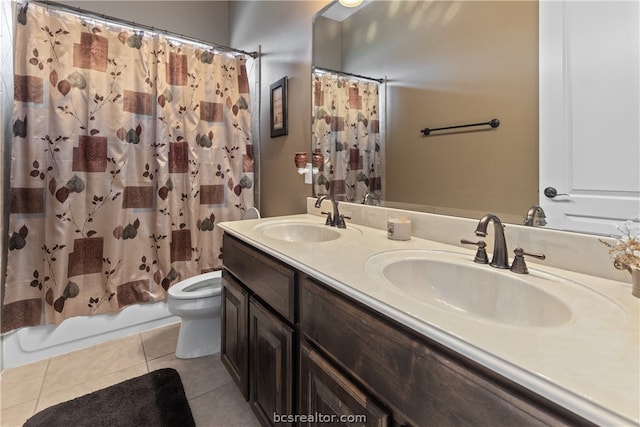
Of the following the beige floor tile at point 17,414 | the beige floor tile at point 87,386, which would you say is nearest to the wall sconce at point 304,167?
the beige floor tile at point 87,386

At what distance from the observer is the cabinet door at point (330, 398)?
0.66 meters

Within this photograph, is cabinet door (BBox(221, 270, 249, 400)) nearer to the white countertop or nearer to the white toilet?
the white toilet

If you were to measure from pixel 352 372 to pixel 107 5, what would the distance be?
9.94 ft

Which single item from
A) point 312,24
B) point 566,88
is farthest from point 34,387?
point 566,88

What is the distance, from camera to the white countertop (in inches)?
14.3

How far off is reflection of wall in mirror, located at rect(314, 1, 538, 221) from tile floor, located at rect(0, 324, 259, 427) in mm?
1285

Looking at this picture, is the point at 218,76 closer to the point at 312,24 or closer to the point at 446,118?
the point at 312,24

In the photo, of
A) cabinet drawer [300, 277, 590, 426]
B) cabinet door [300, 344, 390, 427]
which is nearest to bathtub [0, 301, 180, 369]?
cabinet door [300, 344, 390, 427]

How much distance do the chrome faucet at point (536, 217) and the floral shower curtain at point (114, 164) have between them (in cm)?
188

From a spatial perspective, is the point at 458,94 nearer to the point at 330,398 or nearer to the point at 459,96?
the point at 459,96

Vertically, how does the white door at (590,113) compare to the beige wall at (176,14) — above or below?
below

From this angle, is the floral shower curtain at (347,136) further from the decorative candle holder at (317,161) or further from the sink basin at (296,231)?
the sink basin at (296,231)

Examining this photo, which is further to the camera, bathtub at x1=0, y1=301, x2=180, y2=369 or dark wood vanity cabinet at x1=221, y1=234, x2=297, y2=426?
bathtub at x1=0, y1=301, x2=180, y2=369

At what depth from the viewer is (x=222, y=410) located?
1394 mm
